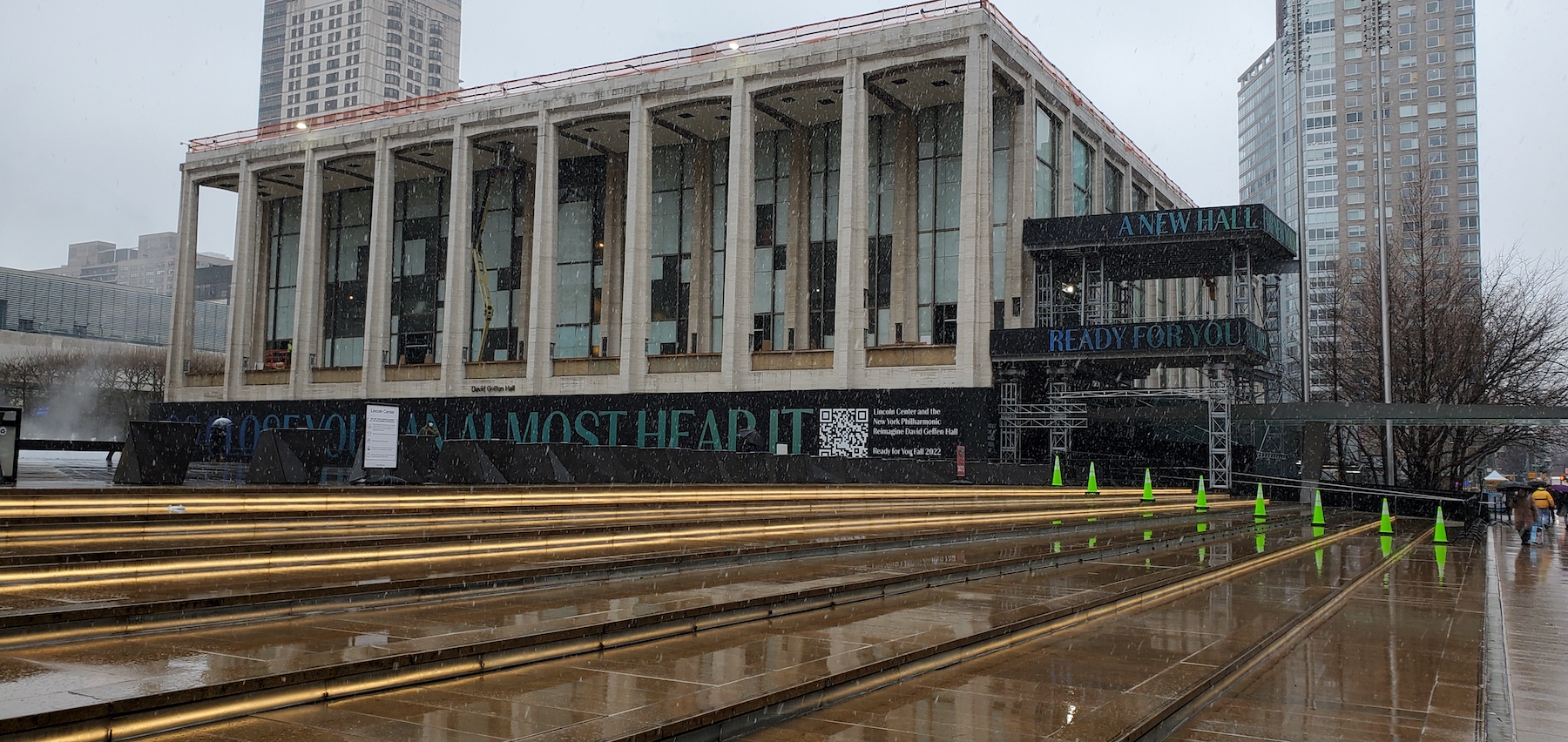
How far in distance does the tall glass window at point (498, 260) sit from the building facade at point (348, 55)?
5302 inches

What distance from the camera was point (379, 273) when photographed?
48656 mm

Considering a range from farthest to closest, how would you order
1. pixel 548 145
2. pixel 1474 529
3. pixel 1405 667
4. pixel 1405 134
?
pixel 1405 134, pixel 548 145, pixel 1474 529, pixel 1405 667

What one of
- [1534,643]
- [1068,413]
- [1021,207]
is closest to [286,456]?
[1534,643]

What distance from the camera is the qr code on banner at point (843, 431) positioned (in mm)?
37875

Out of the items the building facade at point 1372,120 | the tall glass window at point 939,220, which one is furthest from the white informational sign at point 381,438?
the building facade at point 1372,120

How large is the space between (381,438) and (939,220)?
27112 millimetres

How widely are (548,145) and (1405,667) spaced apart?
40.8 metres

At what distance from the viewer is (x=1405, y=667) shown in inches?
332

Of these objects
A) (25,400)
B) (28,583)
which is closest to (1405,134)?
(25,400)

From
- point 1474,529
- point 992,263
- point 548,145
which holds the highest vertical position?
point 548,145

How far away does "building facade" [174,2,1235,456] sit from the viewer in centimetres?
3822

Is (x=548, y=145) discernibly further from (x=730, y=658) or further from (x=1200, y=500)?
(x=730, y=658)

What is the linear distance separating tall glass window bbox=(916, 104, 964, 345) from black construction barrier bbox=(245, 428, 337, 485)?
27.6m

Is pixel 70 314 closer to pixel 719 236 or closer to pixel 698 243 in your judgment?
pixel 698 243
